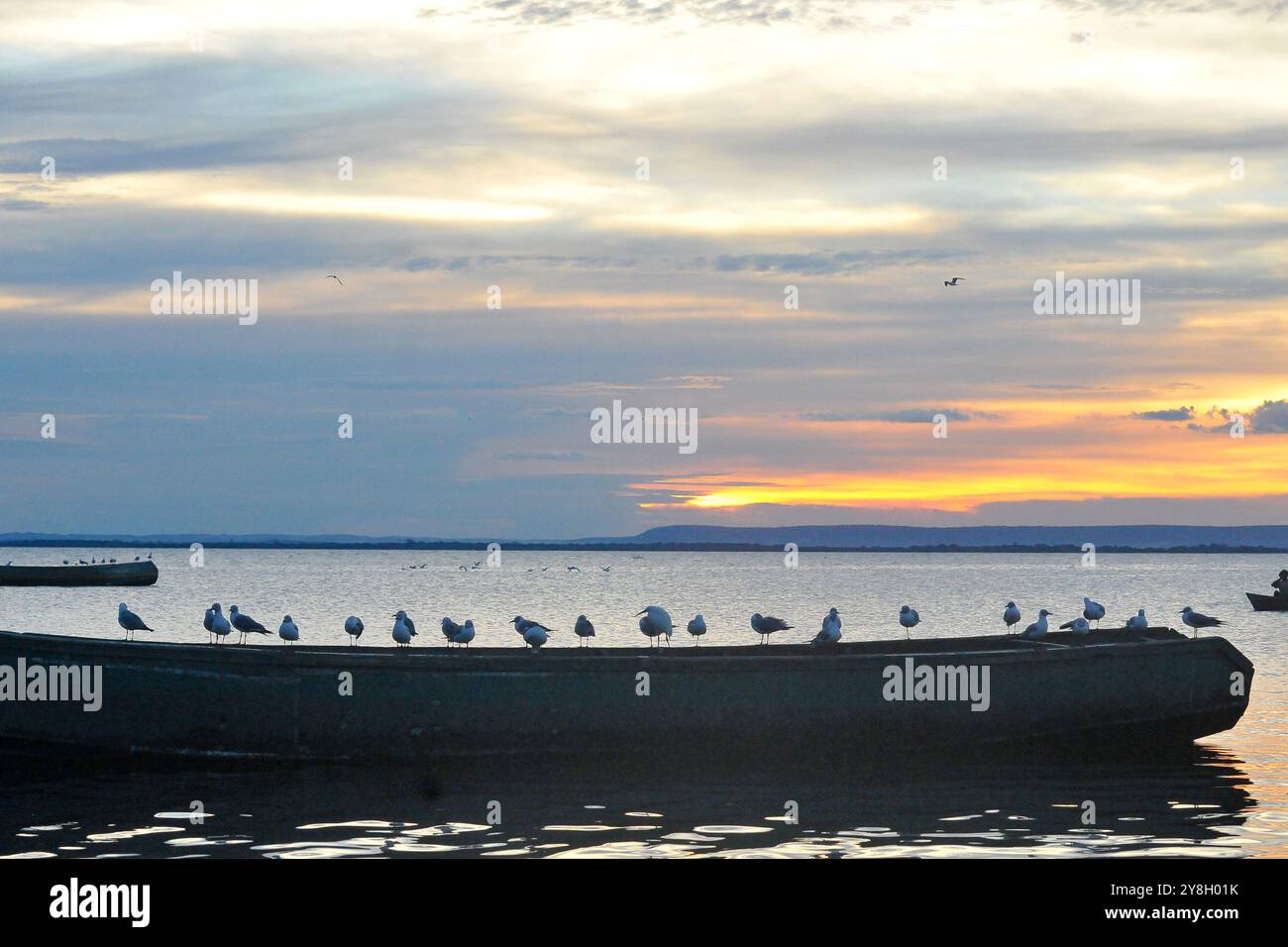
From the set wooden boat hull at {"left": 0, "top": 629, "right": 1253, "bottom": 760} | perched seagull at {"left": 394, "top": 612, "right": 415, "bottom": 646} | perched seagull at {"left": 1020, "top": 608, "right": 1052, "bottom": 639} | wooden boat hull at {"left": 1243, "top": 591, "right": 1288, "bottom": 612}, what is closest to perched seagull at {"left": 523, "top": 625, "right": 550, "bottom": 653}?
wooden boat hull at {"left": 0, "top": 629, "right": 1253, "bottom": 760}

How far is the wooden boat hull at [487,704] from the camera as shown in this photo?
21.4 meters

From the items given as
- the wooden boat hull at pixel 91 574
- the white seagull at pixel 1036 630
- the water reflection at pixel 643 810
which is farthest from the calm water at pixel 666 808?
the wooden boat hull at pixel 91 574

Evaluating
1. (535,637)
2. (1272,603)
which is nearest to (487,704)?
(535,637)

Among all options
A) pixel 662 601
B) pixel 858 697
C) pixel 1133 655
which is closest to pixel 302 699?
pixel 858 697

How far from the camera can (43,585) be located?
126 metres

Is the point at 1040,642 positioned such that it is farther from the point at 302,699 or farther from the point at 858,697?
the point at 302,699

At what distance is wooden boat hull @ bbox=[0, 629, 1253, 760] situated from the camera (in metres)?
21.4

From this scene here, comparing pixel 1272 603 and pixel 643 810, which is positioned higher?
pixel 643 810

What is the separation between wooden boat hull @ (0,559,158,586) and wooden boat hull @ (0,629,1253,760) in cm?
10498

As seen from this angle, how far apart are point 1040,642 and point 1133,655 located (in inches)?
139

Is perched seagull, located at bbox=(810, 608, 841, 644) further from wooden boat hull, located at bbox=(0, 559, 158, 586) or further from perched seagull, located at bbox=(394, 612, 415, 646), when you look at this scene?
wooden boat hull, located at bbox=(0, 559, 158, 586)

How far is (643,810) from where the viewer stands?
19.3 metres

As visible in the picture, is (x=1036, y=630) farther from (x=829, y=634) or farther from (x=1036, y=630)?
(x=829, y=634)

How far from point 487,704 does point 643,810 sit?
11.8 feet
